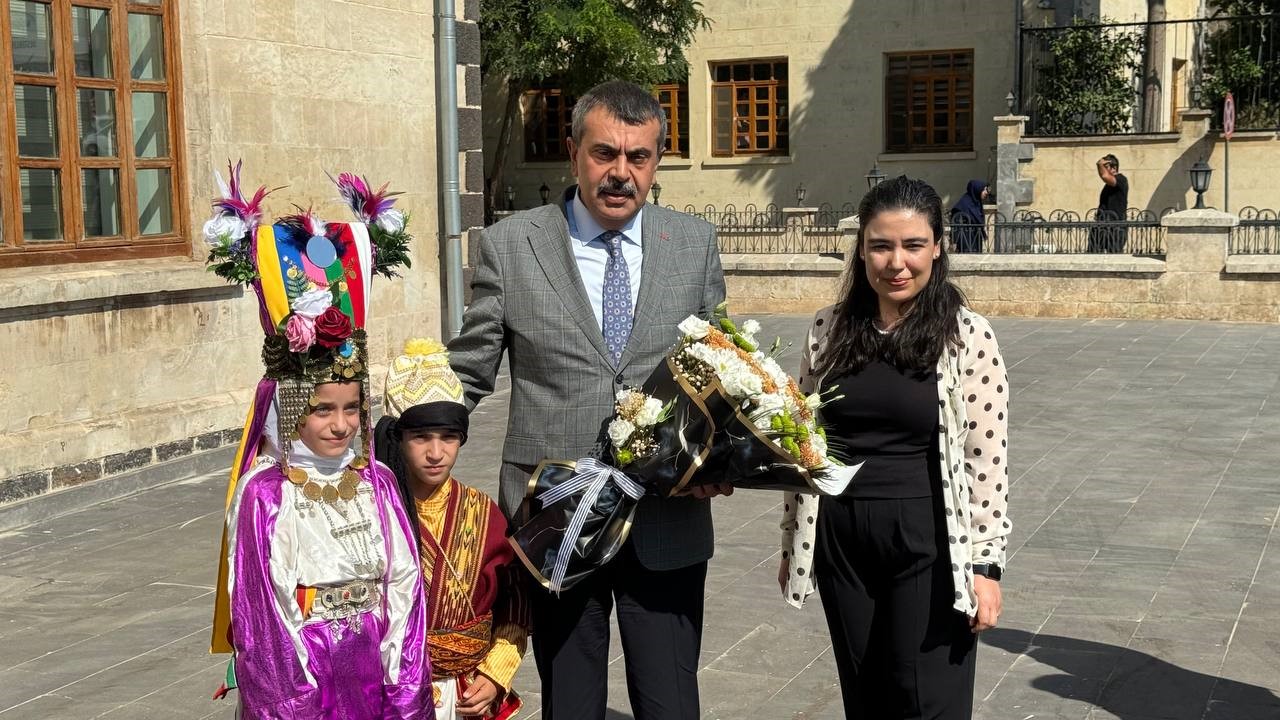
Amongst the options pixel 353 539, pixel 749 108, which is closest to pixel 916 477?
pixel 353 539

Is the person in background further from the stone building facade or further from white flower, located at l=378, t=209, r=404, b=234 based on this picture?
white flower, located at l=378, t=209, r=404, b=234

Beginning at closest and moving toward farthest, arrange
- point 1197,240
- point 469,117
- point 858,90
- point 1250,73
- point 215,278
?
point 215,278
point 469,117
point 1197,240
point 1250,73
point 858,90

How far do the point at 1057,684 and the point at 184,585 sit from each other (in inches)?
169

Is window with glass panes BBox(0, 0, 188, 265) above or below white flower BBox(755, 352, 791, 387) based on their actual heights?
above

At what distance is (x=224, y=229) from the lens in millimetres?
3984

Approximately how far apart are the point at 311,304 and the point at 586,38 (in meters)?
23.8

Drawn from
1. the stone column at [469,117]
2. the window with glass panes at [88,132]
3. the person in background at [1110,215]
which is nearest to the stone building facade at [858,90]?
the person in background at [1110,215]

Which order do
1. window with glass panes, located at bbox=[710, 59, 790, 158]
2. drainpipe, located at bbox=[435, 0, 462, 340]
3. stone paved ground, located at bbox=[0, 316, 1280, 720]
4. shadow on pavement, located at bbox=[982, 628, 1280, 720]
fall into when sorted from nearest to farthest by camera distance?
1. shadow on pavement, located at bbox=[982, 628, 1280, 720]
2. stone paved ground, located at bbox=[0, 316, 1280, 720]
3. drainpipe, located at bbox=[435, 0, 462, 340]
4. window with glass panes, located at bbox=[710, 59, 790, 158]

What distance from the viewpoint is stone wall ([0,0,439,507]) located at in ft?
30.3

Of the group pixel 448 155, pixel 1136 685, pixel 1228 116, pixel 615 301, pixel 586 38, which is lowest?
pixel 1136 685

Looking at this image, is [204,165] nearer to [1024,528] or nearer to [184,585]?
[184,585]

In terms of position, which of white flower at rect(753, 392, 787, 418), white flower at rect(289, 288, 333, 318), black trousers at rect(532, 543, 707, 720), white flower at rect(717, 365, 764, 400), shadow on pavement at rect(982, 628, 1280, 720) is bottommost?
shadow on pavement at rect(982, 628, 1280, 720)

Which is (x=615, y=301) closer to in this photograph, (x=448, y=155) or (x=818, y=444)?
(x=818, y=444)

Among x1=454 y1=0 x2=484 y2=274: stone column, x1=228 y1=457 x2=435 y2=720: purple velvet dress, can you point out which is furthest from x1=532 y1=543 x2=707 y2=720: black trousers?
x1=454 y1=0 x2=484 y2=274: stone column
